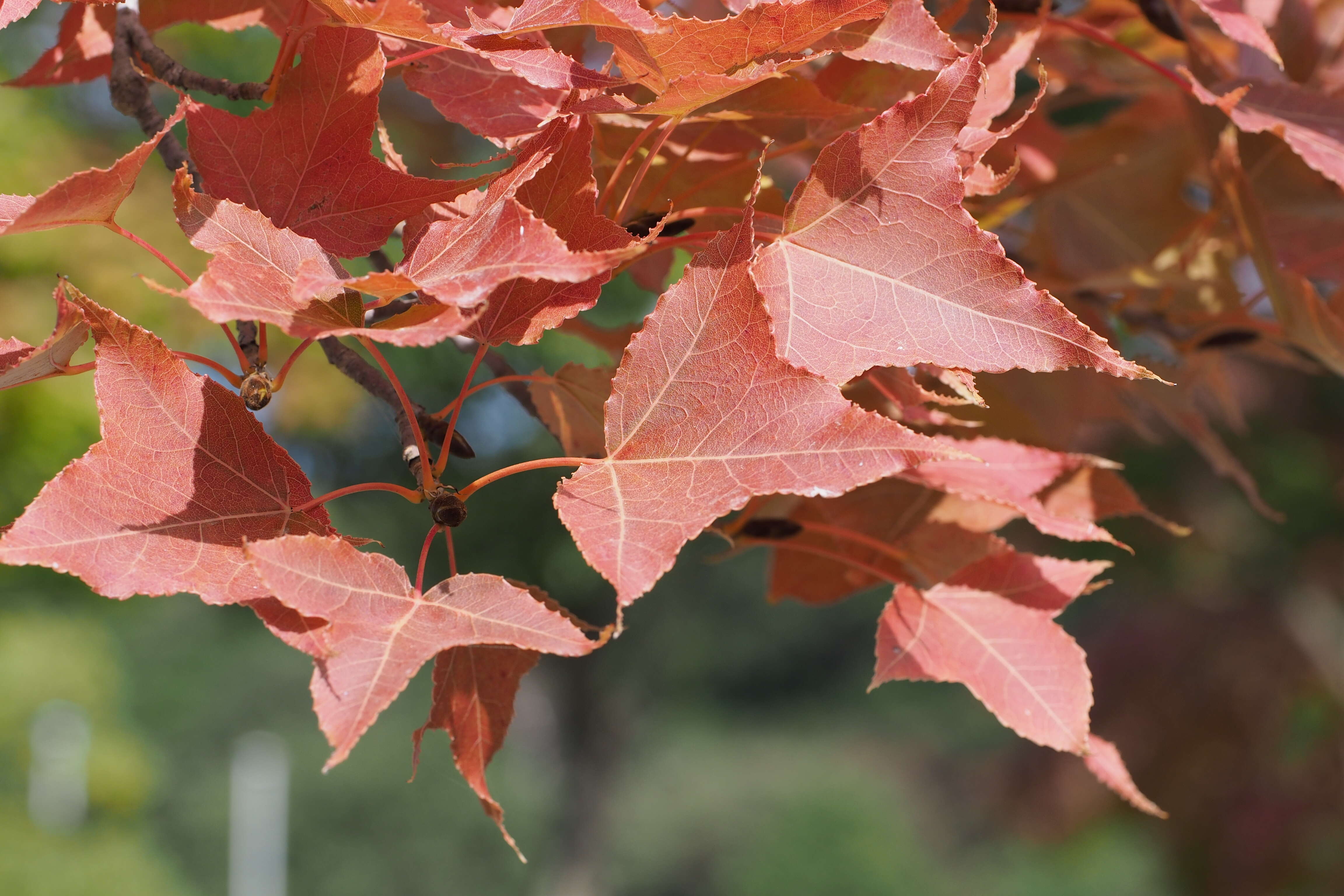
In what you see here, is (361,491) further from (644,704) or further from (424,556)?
(644,704)

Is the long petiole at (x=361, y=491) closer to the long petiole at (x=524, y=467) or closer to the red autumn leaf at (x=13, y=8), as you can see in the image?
the long petiole at (x=524, y=467)

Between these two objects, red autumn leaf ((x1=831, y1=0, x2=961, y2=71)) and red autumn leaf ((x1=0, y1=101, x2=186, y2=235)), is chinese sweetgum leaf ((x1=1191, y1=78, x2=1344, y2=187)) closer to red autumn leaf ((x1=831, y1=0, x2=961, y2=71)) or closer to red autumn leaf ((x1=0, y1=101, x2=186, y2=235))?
red autumn leaf ((x1=831, y1=0, x2=961, y2=71))

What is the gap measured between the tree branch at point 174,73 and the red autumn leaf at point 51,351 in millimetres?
112

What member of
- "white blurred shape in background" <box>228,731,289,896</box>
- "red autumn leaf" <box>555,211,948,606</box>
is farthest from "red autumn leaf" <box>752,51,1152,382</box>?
"white blurred shape in background" <box>228,731,289,896</box>

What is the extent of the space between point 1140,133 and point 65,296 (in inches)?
21.2

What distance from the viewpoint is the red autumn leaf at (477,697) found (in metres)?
0.29

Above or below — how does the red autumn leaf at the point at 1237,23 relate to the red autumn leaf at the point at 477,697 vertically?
above

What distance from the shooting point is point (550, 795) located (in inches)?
235

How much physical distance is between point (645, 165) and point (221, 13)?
0.20 meters

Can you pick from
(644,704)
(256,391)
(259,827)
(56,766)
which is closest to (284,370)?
(256,391)

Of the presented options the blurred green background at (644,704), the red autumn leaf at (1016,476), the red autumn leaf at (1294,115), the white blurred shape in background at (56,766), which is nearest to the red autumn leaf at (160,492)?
the red autumn leaf at (1016,476)

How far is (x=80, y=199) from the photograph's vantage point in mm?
232

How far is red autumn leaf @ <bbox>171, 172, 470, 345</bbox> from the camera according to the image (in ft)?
0.67

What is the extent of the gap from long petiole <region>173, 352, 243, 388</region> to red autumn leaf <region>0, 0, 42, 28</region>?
10 cm
